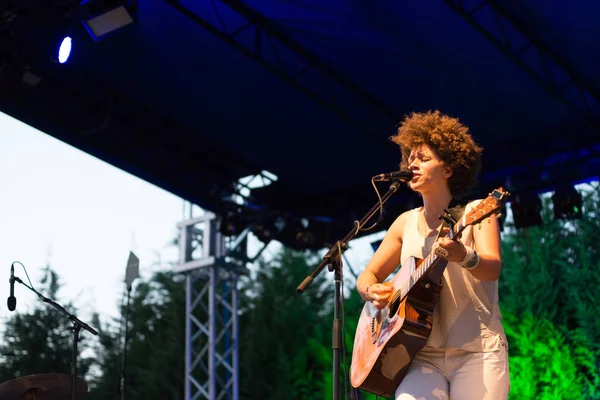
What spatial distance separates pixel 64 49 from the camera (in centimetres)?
654

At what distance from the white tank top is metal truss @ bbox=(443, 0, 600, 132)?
14.1ft

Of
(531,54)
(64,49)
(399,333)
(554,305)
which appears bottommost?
(399,333)

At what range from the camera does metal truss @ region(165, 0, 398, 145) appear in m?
7.21

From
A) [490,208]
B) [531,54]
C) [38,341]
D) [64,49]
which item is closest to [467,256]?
[490,208]

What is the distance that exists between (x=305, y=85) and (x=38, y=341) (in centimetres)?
472

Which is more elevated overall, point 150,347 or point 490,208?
point 150,347

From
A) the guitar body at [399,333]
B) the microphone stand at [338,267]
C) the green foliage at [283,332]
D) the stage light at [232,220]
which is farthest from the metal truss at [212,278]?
the guitar body at [399,333]

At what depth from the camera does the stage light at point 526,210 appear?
8234 mm

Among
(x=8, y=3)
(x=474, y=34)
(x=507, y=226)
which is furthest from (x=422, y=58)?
(x=8, y=3)

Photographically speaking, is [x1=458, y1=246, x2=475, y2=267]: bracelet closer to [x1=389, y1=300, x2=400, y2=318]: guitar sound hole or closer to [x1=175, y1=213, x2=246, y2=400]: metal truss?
[x1=389, y1=300, x2=400, y2=318]: guitar sound hole

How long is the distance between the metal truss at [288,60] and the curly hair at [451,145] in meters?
4.36

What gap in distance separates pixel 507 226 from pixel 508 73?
2347 millimetres

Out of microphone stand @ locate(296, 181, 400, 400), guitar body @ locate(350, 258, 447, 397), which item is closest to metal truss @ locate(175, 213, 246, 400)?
microphone stand @ locate(296, 181, 400, 400)

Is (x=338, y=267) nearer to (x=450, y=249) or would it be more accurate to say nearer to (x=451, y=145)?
(x=451, y=145)
